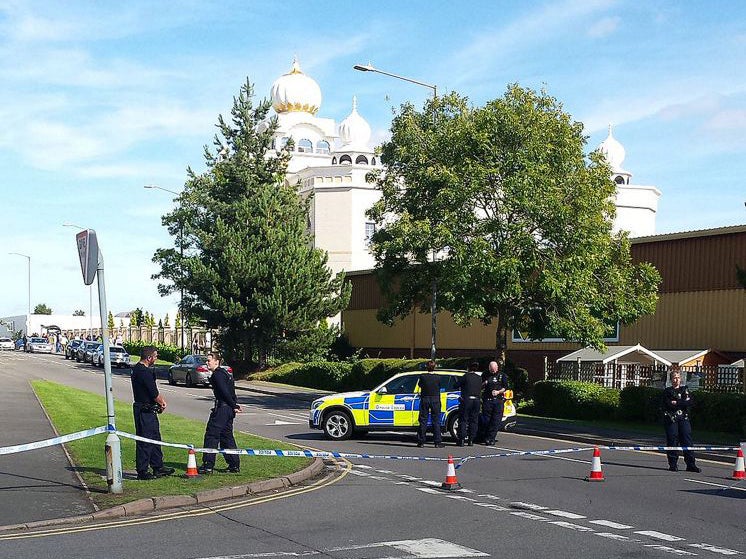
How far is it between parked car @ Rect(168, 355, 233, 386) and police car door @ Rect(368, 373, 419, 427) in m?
23.5

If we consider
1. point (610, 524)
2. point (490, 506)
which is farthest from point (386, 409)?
point (610, 524)

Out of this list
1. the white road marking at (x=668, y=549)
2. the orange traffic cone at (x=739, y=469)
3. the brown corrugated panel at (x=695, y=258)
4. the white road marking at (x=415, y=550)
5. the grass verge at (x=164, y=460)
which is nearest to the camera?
the white road marking at (x=415, y=550)

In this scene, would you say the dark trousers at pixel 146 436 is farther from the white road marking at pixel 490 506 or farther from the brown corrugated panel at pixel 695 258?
the brown corrugated panel at pixel 695 258

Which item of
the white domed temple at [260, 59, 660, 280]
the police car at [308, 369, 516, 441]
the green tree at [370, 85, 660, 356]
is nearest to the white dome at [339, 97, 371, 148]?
the white domed temple at [260, 59, 660, 280]

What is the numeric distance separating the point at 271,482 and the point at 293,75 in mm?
77705

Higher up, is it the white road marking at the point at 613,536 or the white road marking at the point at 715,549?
the white road marking at the point at 715,549

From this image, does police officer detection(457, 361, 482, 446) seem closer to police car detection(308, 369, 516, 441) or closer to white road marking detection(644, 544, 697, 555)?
police car detection(308, 369, 516, 441)

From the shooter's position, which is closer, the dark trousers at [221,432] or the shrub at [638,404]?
the dark trousers at [221,432]

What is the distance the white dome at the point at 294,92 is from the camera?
3462 inches

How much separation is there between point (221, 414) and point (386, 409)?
700 cm

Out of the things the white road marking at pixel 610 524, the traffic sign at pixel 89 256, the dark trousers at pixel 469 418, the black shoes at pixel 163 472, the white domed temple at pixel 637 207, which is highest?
the white domed temple at pixel 637 207

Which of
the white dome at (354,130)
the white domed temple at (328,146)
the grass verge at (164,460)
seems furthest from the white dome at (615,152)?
the grass verge at (164,460)

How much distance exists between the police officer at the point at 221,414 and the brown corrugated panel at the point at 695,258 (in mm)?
21647

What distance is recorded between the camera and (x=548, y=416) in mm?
30781
